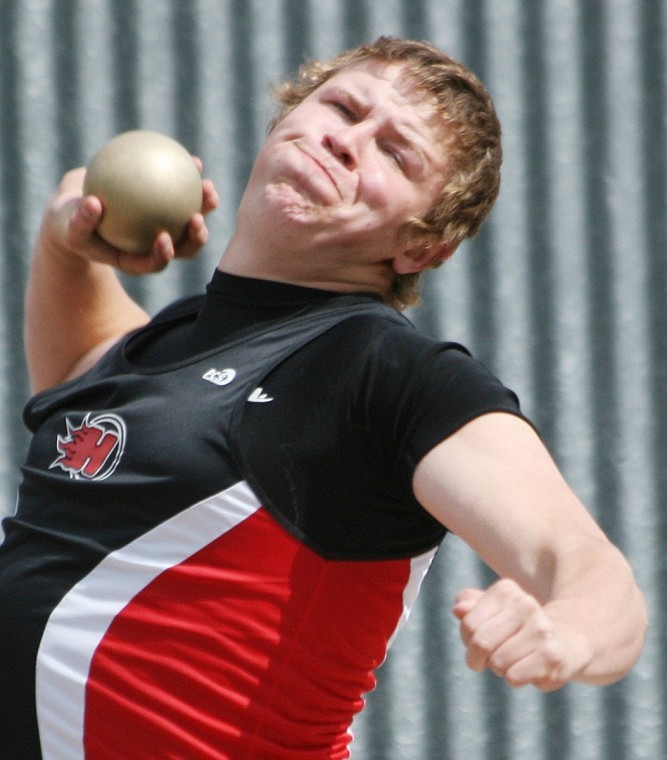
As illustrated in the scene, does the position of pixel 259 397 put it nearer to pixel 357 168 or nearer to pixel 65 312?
pixel 357 168

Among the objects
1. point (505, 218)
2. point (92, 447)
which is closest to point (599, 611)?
point (92, 447)

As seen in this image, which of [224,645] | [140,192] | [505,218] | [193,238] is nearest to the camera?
[224,645]

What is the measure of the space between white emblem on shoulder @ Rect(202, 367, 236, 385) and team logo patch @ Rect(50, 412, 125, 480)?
13cm

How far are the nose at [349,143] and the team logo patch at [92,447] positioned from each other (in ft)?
1.62

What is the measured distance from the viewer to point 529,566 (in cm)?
139

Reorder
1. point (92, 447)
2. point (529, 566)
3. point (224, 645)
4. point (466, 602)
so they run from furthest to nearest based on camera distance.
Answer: point (92, 447), point (224, 645), point (529, 566), point (466, 602)

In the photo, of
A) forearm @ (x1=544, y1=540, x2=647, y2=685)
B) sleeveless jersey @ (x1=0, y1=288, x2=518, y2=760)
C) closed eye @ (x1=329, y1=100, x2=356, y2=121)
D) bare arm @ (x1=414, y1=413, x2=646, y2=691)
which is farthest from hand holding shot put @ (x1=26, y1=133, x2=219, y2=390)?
forearm @ (x1=544, y1=540, x2=647, y2=685)

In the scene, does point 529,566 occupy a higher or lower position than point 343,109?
lower

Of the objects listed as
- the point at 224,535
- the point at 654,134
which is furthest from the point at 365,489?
the point at 654,134

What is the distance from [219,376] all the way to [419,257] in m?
0.42

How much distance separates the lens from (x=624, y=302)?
3252mm

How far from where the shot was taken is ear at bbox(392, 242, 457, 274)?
202 centimetres

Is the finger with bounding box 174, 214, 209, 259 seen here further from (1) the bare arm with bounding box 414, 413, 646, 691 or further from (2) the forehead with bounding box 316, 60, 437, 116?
(1) the bare arm with bounding box 414, 413, 646, 691

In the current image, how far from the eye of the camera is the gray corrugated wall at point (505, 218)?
3.12 metres
